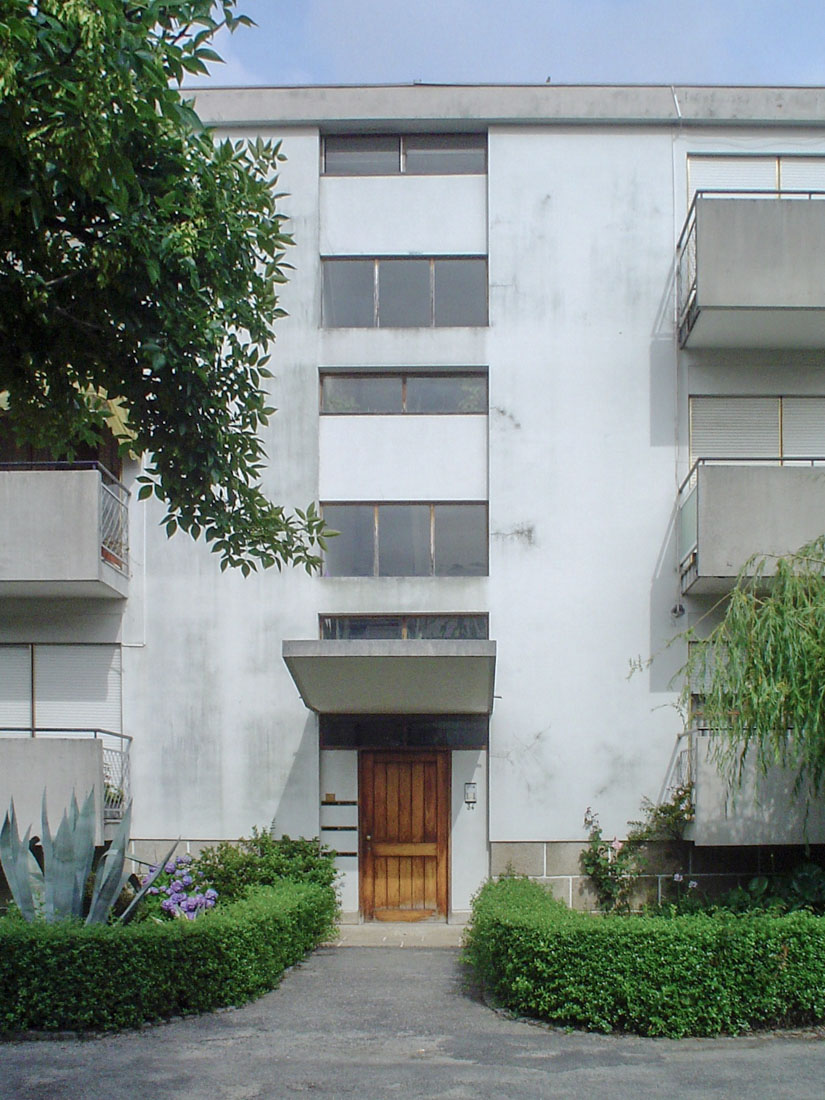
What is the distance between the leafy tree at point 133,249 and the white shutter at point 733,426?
9.20 m

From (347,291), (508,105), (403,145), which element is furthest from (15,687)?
(508,105)

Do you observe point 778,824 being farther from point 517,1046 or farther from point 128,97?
point 128,97

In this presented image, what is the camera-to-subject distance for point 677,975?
1068 centimetres

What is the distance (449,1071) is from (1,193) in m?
7.22

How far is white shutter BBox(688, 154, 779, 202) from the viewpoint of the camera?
17688mm

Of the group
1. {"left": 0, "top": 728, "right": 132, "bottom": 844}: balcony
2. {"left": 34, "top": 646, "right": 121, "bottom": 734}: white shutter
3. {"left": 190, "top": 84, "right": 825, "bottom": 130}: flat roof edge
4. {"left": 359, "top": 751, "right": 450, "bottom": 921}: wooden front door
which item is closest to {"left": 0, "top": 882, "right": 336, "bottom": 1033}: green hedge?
{"left": 0, "top": 728, "right": 132, "bottom": 844}: balcony

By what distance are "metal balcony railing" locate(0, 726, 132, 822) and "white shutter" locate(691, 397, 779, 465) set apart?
8867mm

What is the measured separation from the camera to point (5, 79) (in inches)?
239

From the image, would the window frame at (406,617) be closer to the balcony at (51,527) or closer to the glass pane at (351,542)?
A: the glass pane at (351,542)

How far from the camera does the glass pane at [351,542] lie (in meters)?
17.3

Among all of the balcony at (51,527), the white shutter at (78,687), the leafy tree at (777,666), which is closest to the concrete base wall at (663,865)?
the leafy tree at (777,666)

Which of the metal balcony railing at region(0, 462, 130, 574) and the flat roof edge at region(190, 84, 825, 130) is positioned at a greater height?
the flat roof edge at region(190, 84, 825, 130)

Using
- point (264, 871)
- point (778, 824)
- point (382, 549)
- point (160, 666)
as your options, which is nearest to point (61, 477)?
point (160, 666)

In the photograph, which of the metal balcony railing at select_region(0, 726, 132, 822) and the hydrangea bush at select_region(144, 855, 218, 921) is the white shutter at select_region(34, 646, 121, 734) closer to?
the metal balcony railing at select_region(0, 726, 132, 822)
